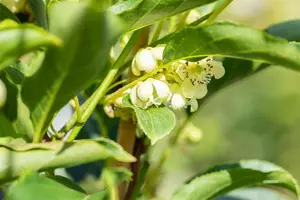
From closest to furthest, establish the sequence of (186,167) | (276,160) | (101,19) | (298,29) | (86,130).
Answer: (101,19)
(298,29)
(86,130)
(186,167)
(276,160)

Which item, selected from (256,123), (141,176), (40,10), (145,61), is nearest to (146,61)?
(145,61)

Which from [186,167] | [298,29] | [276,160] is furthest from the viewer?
[276,160]

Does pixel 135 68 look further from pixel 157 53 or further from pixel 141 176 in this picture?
pixel 141 176

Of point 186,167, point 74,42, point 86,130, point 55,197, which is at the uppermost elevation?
point 74,42

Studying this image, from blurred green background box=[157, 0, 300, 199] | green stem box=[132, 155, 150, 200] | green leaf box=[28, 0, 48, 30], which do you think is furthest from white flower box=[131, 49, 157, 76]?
blurred green background box=[157, 0, 300, 199]

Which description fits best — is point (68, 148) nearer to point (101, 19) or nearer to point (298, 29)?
point (101, 19)

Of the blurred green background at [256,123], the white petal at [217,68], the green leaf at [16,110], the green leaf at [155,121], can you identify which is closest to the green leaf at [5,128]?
the green leaf at [16,110]

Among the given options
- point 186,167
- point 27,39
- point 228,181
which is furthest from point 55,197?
point 186,167

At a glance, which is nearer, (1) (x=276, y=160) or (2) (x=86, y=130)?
(2) (x=86, y=130)
